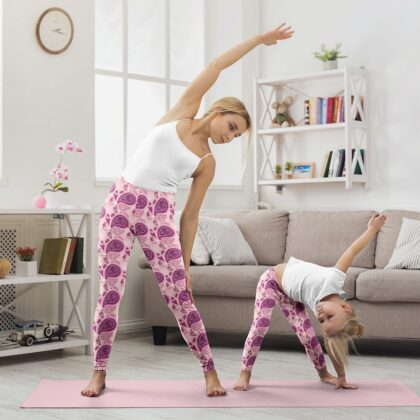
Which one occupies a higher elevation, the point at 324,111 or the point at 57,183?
the point at 324,111

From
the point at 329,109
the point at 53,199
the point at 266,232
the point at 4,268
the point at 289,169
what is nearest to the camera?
→ the point at 4,268

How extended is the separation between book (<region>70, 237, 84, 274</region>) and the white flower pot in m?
0.25

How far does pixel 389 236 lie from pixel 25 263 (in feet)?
7.07

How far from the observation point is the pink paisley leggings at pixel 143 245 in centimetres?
322

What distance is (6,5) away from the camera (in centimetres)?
473

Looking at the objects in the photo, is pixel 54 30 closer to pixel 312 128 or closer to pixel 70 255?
pixel 70 255

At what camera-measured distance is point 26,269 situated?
4.45 meters

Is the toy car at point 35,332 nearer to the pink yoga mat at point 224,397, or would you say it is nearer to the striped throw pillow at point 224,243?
the pink yoga mat at point 224,397

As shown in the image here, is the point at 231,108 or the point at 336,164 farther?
the point at 336,164

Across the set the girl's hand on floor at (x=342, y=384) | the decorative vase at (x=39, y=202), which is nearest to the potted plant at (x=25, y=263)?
the decorative vase at (x=39, y=202)

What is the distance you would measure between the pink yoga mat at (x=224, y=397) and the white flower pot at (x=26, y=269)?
874 millimetres

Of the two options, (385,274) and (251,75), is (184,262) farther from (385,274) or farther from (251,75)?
(251,75)

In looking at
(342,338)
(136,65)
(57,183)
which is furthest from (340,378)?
(136,65)

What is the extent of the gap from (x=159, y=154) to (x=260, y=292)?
2.57 feet
